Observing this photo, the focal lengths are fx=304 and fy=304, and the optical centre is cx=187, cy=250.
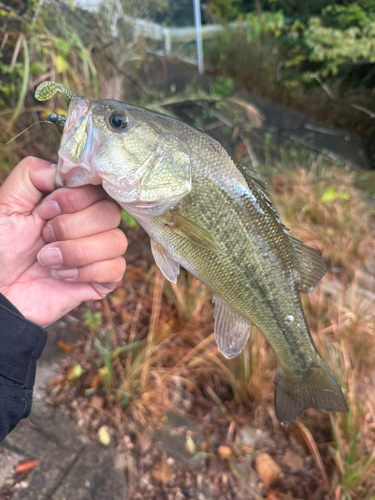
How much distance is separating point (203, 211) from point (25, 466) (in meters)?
1.90

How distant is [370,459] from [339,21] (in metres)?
8.26

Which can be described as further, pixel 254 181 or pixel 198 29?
pixel 198 29

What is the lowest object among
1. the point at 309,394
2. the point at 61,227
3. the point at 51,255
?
the point at 309,394

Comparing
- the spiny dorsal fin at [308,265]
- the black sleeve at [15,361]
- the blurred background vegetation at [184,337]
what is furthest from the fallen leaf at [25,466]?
the spiny dorsal fin at [308,265]

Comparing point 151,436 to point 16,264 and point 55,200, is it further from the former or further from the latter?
point 55,200

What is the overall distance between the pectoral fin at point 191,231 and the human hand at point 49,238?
0.26 metres

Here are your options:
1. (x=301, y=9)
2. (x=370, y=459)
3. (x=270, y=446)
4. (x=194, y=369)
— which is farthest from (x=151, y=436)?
(x=301, y=9)

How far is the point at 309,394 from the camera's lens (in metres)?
1.46

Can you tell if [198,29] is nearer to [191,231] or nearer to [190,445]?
[191,231]

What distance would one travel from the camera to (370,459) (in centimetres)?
202

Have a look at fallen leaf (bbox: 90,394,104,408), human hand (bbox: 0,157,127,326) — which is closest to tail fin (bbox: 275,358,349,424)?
human hand (bbox: 0,157,127,326)

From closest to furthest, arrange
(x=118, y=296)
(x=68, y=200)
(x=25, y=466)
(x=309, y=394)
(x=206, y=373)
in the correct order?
1. (x=68, y=200)
2. (x=309, y=394)
3. (x=25, y=466)
4. (x=206, y=373)
5. (x=118, y=296)

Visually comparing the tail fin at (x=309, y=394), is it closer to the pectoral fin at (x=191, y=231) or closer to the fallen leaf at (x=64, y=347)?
the pectoral fin at (x=191, y=231)

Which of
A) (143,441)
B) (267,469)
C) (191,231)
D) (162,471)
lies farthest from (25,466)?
(191,231)
